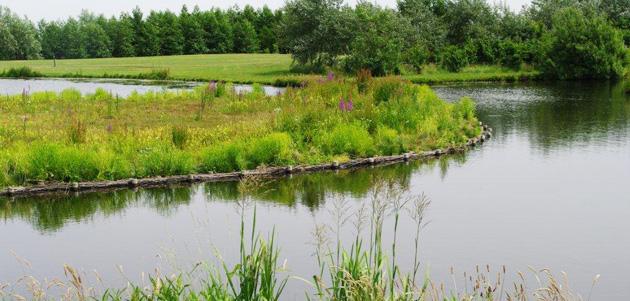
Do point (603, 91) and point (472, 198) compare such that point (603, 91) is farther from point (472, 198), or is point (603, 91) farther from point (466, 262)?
point (466, 262)

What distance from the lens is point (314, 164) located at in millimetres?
17281

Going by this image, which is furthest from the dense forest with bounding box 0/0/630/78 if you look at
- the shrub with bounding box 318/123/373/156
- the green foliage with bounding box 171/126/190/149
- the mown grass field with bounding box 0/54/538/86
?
the green foliage with bounding box 171/126/190/149

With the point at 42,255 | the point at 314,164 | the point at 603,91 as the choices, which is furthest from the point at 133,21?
the point at 42,255

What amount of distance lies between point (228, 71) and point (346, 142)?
33.8 meters

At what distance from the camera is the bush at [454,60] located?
160 ft

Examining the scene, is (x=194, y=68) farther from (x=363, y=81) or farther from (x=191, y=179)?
(x=191, y=179)

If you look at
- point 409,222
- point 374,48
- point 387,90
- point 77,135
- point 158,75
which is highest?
point 374,48

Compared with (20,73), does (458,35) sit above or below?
above

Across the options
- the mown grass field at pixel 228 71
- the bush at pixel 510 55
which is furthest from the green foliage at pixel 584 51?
the bush at pixel 510 55

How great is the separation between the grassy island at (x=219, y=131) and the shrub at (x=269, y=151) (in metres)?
0.02

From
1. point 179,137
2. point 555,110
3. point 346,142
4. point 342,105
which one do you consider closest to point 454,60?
point 555,110

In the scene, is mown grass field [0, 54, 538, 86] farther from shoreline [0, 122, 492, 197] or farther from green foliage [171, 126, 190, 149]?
green foliage [171, 126, 190, 149]

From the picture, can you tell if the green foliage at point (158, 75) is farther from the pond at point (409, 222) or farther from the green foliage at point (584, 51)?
the pond at point (409, 222)

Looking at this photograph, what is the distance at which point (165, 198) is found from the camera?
14.5 meters
